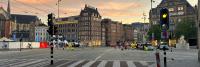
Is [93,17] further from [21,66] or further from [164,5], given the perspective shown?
[21,66]

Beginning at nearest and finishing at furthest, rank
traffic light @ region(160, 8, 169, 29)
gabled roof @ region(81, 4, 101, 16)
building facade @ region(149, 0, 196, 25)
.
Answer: traffic light @ region(160, 8, 169, 29) → building facade @ region(149, 0, 196, 25) → gabled roof @ region(81, 4, 101, 16)

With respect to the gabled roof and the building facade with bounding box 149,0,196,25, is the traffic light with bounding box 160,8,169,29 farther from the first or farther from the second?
the gabled roof

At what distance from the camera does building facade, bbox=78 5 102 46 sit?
7303 inches

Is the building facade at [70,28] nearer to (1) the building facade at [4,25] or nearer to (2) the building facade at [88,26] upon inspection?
(2) the building facade at [88,26]

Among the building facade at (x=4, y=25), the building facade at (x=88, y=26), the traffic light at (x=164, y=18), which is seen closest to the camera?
the traffic light at (x=164, y=18)

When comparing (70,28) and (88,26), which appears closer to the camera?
(88,26)

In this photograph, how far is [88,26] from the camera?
185 metres

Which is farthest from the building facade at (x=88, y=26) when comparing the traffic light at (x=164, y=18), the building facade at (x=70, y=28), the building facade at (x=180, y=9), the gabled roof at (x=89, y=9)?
the traffic light at (x=164, y=18)

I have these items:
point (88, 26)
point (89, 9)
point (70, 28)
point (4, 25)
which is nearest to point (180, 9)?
point (88, 26)

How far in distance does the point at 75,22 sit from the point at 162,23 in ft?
571

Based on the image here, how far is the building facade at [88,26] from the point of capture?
18550 centimetres

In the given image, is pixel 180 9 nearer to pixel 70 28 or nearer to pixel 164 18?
pixel 70 28

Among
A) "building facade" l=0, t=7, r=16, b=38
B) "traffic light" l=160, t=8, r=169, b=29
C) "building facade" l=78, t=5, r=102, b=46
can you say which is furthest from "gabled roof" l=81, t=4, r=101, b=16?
"traffic light" l=160, t=8, r=169, b=29

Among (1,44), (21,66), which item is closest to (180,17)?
(1,44)
